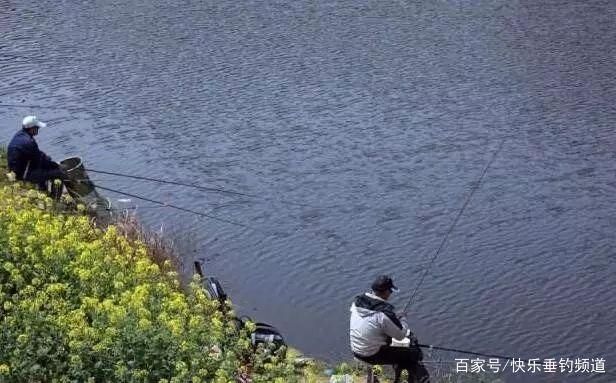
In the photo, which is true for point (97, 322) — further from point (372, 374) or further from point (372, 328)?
point (372, 374)

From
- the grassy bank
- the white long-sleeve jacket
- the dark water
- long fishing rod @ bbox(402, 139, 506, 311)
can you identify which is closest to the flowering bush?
the grassy bank

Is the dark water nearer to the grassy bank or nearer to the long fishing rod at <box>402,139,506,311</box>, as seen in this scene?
the long fishing rod at <box>402,139,506,311</box>

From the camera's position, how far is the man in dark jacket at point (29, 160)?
11.4 meters

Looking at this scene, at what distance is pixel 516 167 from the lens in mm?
16266

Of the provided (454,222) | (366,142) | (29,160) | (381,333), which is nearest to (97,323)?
(381,333)

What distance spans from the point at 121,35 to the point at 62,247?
2151cm

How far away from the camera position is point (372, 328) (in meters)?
8.35

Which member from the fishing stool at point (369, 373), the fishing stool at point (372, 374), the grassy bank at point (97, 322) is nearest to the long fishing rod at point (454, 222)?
the fishing stool at point (369, 373)

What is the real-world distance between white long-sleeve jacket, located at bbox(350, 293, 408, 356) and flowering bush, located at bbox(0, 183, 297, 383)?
1220mm

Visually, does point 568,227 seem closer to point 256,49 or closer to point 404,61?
point 404,61

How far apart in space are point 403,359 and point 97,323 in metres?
3.54

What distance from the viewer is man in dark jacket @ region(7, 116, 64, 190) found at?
37.2 ft

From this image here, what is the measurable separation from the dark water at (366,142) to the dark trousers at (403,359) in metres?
2.10

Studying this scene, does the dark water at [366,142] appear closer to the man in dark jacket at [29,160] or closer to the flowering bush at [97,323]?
the man in dark jacket at [29,160]
